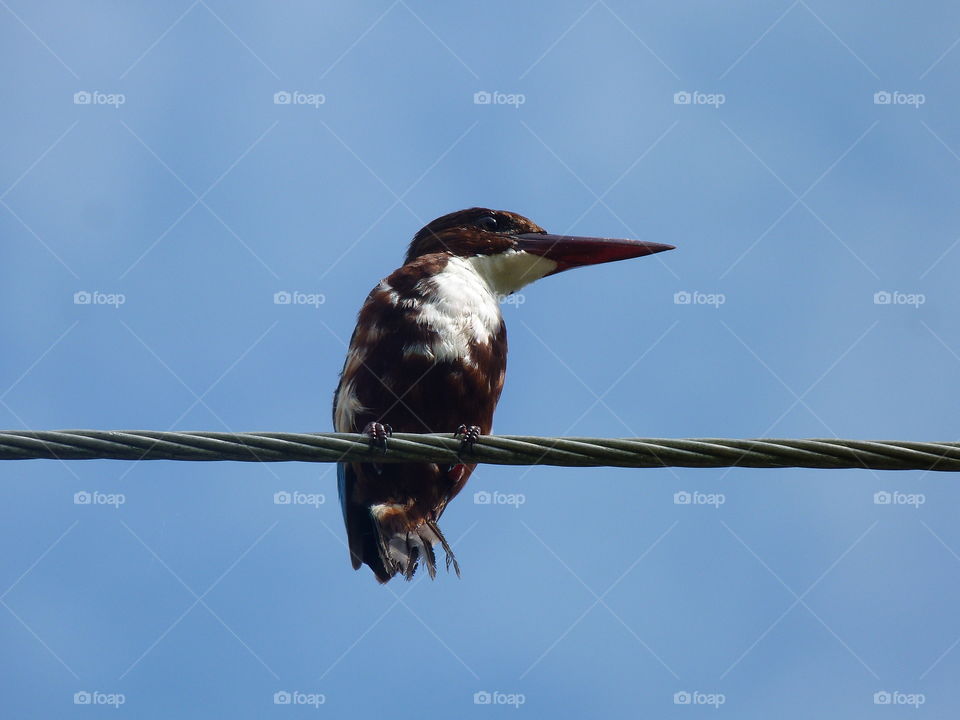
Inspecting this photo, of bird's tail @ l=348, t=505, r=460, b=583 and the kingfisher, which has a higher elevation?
the kingfisher

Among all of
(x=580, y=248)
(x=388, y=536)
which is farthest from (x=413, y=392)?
(x=580, y=248)

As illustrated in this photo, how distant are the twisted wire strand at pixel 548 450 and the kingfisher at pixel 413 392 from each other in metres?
1.34

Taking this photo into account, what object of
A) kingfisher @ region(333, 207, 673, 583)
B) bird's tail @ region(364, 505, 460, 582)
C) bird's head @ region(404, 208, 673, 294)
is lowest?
bird's tail @ region(364, 505, 460, 582)

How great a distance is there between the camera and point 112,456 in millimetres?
3180

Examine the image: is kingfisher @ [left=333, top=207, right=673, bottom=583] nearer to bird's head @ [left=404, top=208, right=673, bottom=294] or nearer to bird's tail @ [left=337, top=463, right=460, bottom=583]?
bird's tail @ [left=337, top=463, right=460, bottom=583]

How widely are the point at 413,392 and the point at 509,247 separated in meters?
1.29

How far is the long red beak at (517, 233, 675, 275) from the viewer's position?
602 cm

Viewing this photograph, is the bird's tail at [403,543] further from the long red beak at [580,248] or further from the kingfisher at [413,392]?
the long red beak at [580,248]

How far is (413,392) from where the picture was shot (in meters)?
4.95

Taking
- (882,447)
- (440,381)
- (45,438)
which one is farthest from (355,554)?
→ (882,447)

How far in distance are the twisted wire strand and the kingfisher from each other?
134cm

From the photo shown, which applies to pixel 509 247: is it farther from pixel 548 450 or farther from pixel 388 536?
pixel 548 450

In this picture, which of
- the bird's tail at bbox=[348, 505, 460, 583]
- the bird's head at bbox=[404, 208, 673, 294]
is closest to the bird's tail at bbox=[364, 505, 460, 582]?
the bird's tail at bbox=[348, 505, 460, 583]

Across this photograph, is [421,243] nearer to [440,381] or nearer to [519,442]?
[440,381]
